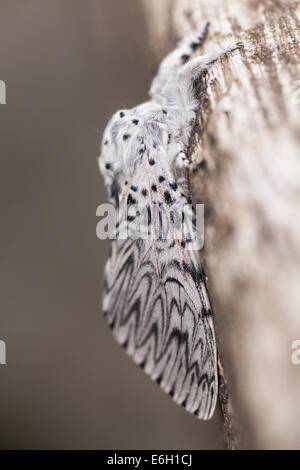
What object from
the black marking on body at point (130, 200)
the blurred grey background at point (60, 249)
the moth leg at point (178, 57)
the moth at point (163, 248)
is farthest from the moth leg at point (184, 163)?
the blurred grey background at point (60, 249)

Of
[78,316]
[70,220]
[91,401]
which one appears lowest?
[91,401]

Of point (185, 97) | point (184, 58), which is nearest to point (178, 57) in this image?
point (184, 58)

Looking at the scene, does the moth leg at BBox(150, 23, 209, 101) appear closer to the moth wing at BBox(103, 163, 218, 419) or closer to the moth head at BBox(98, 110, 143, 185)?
the moth head at BBox(98, 110, 143, 185)

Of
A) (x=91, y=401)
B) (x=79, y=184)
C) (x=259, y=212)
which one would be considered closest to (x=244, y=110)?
(x=259, y=212)

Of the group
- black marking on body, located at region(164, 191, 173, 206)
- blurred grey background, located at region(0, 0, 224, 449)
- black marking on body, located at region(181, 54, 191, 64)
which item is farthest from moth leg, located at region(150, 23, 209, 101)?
blurred grey background, located at region(0, 0, 224, 449)

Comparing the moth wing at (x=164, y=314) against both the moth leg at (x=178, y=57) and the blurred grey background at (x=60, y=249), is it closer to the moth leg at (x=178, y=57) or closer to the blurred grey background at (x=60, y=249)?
the moth leg at (x=178, y=57)

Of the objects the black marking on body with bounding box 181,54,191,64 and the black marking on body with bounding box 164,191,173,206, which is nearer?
the black marking on body with bounding box 164,191,173,206
